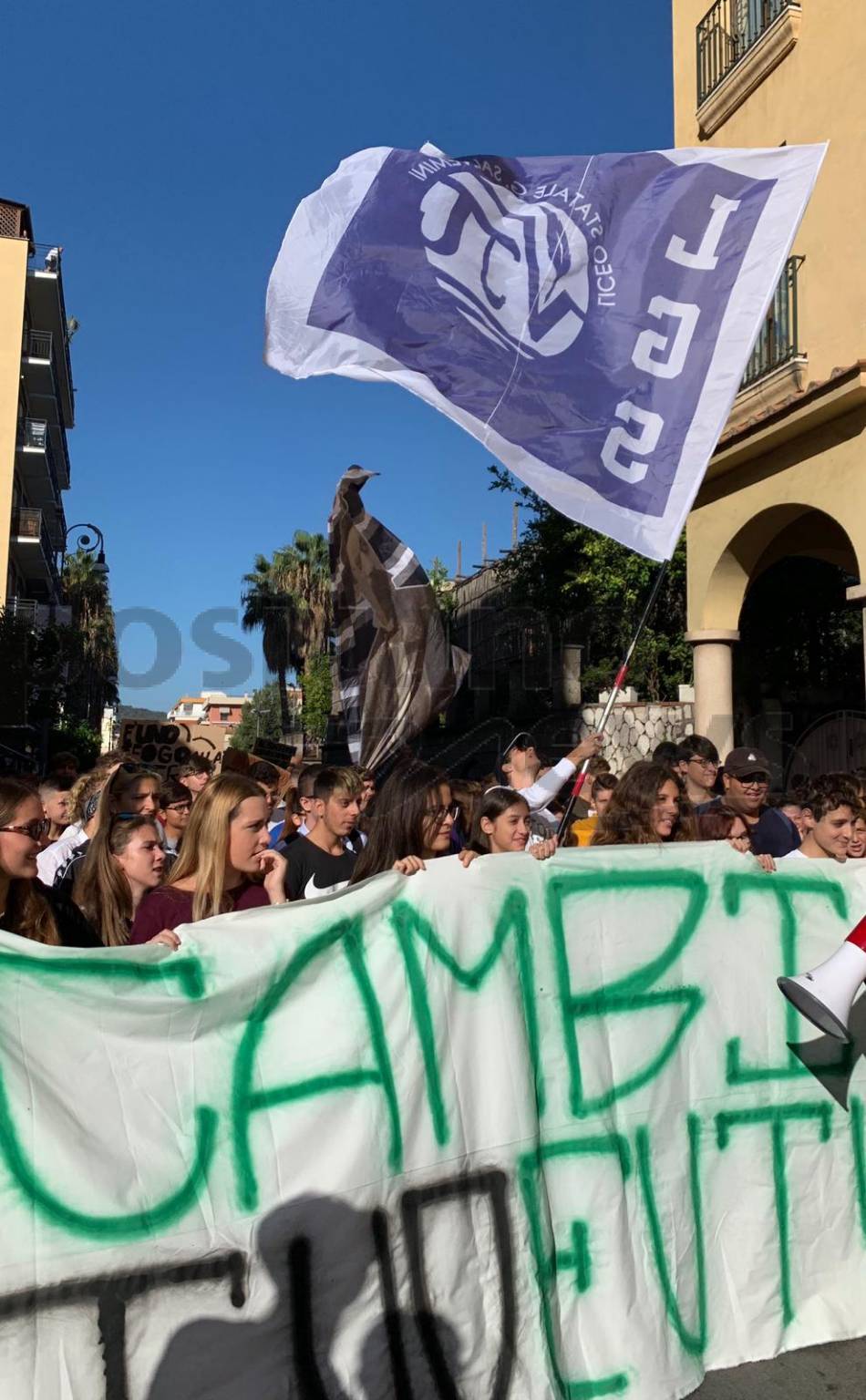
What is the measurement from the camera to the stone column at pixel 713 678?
38.3 ft

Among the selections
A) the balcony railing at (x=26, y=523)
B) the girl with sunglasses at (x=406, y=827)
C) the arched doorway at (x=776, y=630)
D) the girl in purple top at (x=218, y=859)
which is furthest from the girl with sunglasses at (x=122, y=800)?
the balcony railing at (x=26, y=523)

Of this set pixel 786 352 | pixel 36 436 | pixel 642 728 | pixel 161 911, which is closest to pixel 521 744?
pixel 642 728

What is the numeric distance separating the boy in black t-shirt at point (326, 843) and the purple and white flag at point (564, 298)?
4.79 ft

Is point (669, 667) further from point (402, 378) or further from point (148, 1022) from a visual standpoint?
→ point (148, 1022)

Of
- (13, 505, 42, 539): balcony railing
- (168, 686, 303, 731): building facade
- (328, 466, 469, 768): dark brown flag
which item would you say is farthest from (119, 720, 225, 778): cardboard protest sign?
(168, 686, 303, 731): building facade

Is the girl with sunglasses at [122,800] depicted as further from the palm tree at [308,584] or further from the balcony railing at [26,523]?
the palm tree at [308,584]

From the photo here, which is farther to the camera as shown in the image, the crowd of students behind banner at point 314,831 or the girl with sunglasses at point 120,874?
the girl with sunglasses at point 120,874

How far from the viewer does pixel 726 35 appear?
39.5ft

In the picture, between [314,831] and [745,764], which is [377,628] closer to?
[745,764]

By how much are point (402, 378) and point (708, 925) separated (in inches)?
81.5

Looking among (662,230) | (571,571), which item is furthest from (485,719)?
(662,230)

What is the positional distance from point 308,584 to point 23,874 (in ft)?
153

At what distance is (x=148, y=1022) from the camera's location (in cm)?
267

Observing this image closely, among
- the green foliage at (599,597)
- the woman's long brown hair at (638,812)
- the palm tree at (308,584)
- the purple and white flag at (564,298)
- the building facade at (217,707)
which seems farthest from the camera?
the building facade at (217,707)
